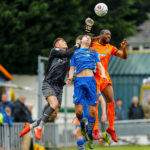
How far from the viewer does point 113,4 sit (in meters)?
37.7

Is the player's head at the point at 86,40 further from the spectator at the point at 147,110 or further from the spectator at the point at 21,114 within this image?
the spectator at the point at 147,110

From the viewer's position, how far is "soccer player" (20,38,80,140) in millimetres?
14961

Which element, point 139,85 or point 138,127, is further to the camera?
point 139,85

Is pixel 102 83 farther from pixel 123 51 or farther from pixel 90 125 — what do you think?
→ pixel 90 125

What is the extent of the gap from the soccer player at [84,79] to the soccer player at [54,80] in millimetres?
437

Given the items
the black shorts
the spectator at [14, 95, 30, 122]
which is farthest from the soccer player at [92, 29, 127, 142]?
the spectator at [14, 95, 30, 122]

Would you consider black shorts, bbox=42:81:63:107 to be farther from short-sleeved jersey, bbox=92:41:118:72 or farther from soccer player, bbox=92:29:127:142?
short-sleeved jersey, bbox=92:41:118:72

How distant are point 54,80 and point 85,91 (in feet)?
3.34

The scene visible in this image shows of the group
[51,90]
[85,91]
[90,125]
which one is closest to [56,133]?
[51,90]

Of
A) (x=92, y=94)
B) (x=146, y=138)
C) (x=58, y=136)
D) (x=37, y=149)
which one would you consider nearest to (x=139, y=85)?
(x=146, y=138)

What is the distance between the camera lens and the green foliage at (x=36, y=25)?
3488 centimetres

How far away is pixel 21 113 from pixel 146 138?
16.6ft

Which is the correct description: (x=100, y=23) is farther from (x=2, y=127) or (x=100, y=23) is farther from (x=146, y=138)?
(x=2, y=127)

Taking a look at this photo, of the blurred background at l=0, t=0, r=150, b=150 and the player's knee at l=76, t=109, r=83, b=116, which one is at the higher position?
the blurred background at l=0, t=0, r=150, b=150
